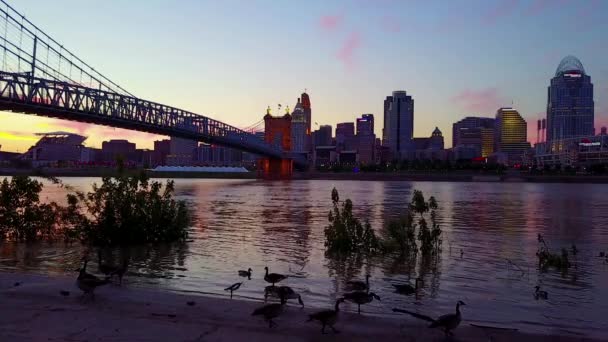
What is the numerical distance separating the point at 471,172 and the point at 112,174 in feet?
619

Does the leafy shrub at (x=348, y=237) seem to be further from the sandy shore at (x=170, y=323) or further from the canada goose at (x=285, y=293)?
the sandy shore at (x=170, y=323)

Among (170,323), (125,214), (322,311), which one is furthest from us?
(125,214)

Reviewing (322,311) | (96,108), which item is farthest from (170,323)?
(96,108)

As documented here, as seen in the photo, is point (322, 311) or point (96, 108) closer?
point (322, 311)

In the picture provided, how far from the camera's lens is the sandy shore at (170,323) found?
7.85 m

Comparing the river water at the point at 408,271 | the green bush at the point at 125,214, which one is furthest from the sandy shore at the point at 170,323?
the green bush at the point at 125,214

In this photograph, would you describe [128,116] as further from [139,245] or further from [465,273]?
[465,273]

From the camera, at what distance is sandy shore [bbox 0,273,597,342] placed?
7.85 meters

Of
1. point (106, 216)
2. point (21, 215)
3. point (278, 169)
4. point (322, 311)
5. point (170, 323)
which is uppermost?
point (278, 169)

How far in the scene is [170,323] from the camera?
8453mm

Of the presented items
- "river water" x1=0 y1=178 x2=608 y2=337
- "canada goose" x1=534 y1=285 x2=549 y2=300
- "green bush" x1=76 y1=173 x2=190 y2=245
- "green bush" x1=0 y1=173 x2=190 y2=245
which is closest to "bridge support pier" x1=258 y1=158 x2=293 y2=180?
"river water" x1=0 y1=178 x2=608 y2=337

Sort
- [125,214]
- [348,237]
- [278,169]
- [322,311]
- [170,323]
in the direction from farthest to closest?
[278,169], [125,214], [348,237], [322,311], [170,323]

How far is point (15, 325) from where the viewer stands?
8125 mm

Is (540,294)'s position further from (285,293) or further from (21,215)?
(21,215)
